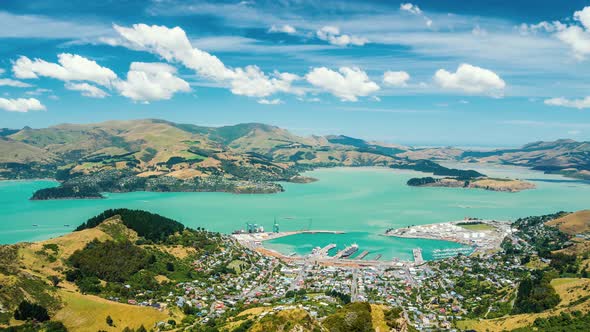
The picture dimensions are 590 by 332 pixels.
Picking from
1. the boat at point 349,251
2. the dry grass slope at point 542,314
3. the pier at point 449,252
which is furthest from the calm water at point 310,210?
the dry grass slope at point 542,314

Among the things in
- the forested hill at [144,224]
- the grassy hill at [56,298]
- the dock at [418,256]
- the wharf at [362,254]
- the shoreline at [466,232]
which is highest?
the forested hill at [144,224]

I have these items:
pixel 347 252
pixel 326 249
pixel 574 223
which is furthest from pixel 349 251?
pixel 574 223

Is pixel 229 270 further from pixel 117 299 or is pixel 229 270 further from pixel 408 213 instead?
pixel 408 213

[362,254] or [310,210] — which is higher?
[310,210]

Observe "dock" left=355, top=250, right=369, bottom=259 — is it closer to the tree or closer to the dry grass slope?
the dry grass slope

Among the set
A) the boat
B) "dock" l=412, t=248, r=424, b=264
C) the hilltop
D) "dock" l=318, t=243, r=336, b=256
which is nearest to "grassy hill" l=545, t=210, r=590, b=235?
"dock" l=412, t=248, r=424, b=264

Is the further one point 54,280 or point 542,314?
point 54,280

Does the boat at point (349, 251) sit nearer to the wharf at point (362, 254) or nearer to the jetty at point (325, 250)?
the wharf at point (362, 254)

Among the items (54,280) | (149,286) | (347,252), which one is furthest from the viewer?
(347,252)

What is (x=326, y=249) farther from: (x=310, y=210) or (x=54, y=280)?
(x=310, y=210)

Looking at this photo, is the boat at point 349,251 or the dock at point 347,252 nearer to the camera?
the dock at point 347,252
